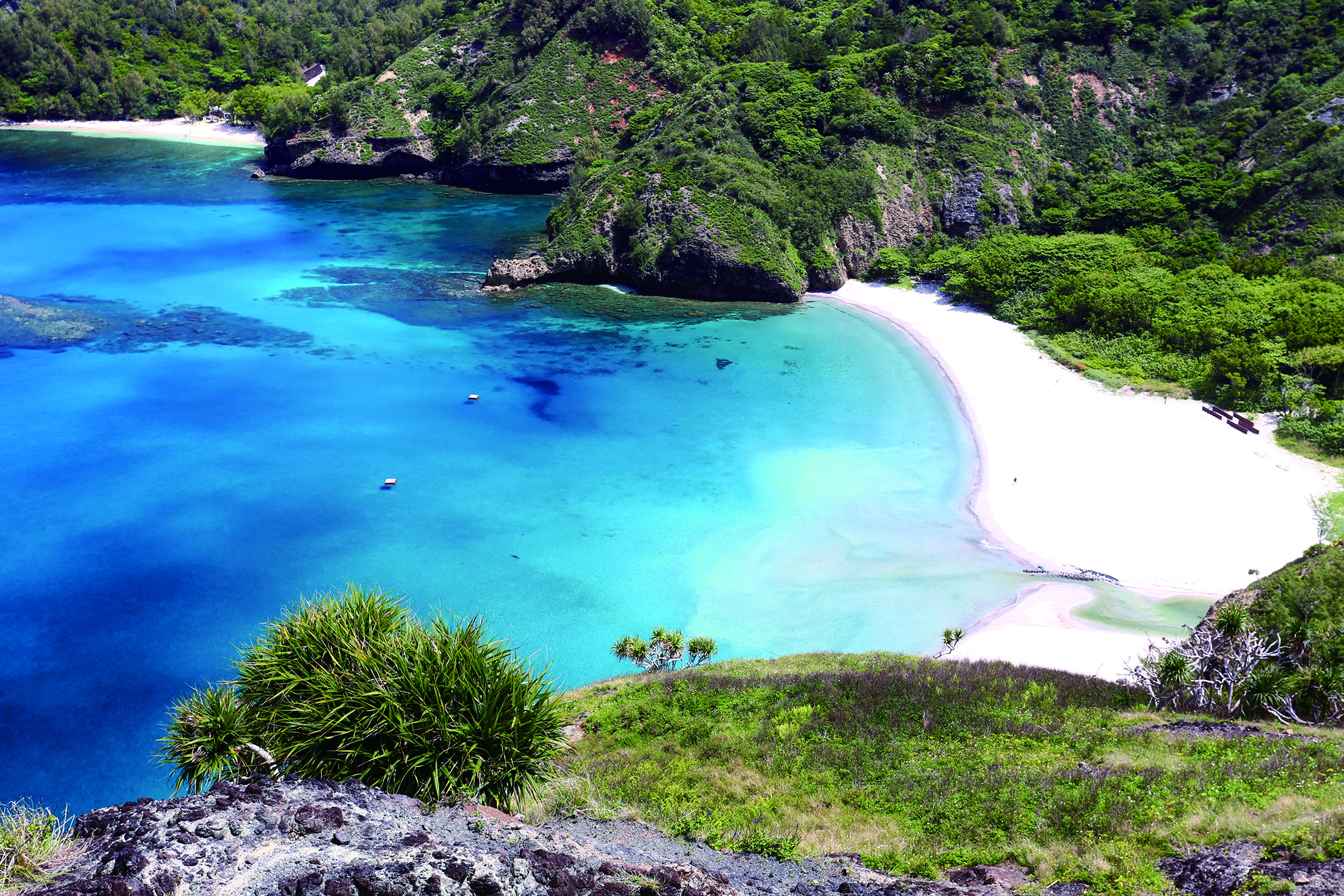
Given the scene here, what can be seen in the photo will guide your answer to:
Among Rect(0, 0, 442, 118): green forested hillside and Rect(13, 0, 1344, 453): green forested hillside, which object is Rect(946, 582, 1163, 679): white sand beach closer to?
Rect(13, 0, 1344, 453): green forested hillside

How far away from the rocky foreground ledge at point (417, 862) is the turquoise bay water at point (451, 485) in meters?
12.9

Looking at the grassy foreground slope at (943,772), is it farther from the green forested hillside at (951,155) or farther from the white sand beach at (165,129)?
the white sand beach at (165,129)

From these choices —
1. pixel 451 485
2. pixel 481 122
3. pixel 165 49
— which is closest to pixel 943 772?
pixel 451 485

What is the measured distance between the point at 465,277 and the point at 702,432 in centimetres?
3351

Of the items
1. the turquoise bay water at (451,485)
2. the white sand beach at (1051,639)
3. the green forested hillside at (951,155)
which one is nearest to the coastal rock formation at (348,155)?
the green forested hillside at (951,155)

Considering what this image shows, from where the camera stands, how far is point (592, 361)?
167ft

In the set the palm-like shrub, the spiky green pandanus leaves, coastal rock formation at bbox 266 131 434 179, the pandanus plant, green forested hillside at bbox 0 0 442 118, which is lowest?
the pandanus plant

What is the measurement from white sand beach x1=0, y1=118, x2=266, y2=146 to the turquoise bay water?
242ft

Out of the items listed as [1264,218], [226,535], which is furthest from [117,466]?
[1264,218]

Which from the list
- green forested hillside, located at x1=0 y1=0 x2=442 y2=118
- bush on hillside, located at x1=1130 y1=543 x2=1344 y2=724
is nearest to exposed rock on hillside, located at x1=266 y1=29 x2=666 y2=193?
green forested hillside, located at x1=0 y1=0 x2=442 y2=118

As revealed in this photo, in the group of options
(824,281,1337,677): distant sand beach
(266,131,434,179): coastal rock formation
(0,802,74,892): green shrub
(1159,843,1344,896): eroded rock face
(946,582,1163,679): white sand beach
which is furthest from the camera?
(266,131,434,179): coastal rock formation

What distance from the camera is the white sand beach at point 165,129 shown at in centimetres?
12862

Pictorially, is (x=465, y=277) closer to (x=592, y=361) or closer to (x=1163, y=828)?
(x=592, y=361)

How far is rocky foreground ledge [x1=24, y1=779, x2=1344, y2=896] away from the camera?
10.8m
